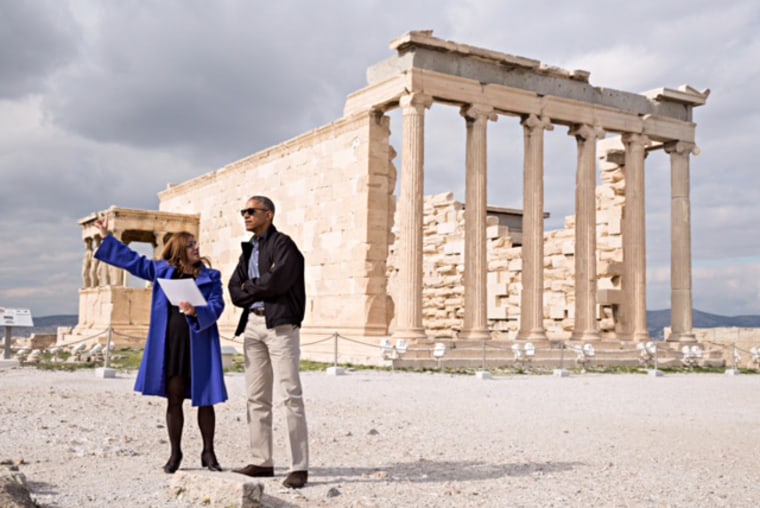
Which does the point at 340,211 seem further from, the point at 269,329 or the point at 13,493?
the point at 13,493

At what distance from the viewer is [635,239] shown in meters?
26.4

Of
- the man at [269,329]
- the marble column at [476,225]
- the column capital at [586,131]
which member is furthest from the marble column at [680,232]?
the man at [269,329]

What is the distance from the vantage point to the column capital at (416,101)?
2156 cm

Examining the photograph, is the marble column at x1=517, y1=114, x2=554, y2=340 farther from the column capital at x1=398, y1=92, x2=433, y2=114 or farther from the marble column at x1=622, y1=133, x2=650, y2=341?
the marble column at x1=622, y1=133, x2=650, y2=341

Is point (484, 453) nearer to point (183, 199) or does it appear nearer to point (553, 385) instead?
point (553, 385)

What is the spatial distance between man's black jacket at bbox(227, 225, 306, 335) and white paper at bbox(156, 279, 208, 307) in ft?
0.81

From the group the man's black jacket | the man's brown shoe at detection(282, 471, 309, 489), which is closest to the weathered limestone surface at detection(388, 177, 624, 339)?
the man's black jacket

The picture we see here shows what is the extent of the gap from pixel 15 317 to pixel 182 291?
11567 mm

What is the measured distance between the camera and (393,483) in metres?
6.38

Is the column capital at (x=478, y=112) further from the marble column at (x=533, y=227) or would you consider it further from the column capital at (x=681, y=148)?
the column capital at (x=681, y=148)

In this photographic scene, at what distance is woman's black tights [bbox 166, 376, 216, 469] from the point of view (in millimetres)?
6426

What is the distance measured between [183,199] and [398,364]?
19.1 m

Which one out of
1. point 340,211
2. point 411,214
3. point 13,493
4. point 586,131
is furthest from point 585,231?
point 13,493

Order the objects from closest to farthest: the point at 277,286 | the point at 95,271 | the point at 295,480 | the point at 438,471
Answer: the point at 295,480 < the point at 277,286 < the point at 438,471 < the point at 95,271
